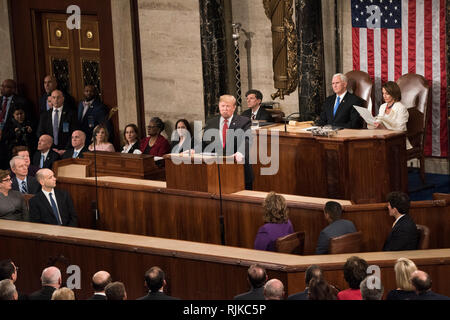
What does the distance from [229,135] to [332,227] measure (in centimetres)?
218

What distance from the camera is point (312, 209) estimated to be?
8.15 m

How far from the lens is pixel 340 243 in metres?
7.13

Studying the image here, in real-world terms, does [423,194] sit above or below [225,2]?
below

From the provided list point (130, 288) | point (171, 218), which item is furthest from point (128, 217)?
point (130, 288)

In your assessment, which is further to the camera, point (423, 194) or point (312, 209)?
point (423, 194)

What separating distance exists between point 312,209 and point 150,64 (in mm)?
6036

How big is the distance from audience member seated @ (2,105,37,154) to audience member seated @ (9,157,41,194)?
13.7ft

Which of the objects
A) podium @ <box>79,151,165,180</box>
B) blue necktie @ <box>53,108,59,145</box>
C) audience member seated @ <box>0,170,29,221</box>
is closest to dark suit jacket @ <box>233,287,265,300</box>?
audience member seated @ <box>0,170,29,221</box>

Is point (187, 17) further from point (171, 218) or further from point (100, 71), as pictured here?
point (171, 218)

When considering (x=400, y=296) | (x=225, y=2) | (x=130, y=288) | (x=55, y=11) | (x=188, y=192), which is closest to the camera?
(x=400, y=296)

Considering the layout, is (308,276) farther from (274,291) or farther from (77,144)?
(77,144)

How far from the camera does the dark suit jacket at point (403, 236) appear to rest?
718cm

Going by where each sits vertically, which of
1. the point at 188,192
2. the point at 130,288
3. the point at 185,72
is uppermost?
the point at 185,72

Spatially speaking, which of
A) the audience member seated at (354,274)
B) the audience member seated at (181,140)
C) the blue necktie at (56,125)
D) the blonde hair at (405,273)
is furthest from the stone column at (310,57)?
the blonde hair at (405,273)
